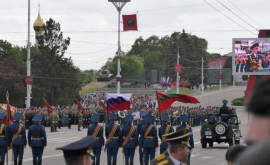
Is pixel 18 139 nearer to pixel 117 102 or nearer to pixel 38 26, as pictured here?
pixel 117 102

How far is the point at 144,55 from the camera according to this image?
534 feet

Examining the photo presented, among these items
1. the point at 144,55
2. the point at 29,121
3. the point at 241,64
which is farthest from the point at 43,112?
the point at 144,55

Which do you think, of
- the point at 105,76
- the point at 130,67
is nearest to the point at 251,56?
the point at 105,76

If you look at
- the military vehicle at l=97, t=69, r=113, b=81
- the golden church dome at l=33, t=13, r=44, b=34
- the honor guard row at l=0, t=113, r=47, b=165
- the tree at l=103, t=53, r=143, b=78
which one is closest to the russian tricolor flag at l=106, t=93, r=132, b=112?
the honor guard row at l=0, t=113, r=47, b=165

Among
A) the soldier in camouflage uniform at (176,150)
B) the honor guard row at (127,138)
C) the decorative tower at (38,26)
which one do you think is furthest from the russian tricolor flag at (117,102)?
the decorative tower at (38,26)

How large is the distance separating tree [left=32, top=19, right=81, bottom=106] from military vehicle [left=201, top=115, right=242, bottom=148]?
47.1 m

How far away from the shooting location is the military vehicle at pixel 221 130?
25047mm

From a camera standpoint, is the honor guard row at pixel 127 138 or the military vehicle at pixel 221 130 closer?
the honor guard row at pixel 127 138

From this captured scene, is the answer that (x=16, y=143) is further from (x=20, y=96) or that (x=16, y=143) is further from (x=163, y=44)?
(x=163, y=44)

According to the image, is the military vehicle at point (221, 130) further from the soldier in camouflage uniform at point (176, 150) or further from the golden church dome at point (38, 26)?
the golden church dome at point (38, 26)

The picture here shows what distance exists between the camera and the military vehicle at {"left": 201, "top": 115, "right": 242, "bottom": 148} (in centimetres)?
2505

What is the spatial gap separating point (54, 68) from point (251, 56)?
4995 cm

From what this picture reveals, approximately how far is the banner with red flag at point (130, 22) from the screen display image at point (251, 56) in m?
26.5

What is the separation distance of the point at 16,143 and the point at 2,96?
49.3 m
